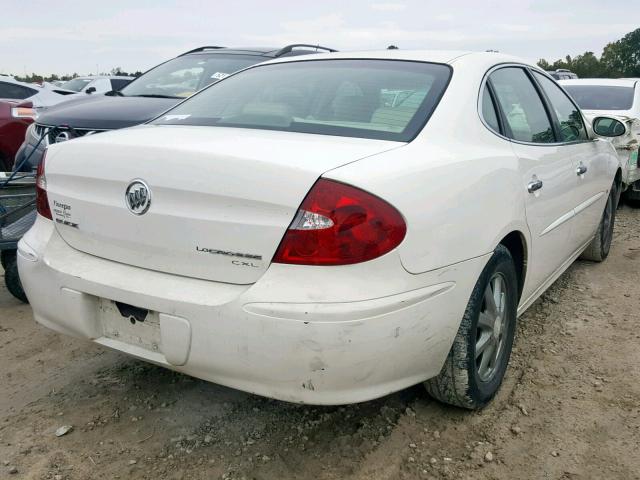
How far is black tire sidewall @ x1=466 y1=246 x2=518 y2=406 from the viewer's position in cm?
234

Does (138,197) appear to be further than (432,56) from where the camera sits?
No

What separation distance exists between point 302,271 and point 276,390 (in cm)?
41

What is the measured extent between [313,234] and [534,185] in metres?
1.35

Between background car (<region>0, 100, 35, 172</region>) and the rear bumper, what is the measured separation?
586 centimetres

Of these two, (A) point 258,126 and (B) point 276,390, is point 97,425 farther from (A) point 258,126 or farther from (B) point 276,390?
(A) point 258,126

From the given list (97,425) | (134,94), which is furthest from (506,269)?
(134,94)

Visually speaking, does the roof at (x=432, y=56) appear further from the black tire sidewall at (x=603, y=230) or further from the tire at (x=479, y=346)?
the black tire sidewall at (x=603, y=230)

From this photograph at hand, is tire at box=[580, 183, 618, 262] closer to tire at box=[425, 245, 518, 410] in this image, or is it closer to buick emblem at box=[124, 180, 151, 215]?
tire at box=[425, 245, 518, 410]

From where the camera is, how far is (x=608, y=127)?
160 inches

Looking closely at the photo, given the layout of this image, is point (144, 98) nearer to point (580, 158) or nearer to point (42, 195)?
point (42, 195)

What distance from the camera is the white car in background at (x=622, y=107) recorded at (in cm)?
625

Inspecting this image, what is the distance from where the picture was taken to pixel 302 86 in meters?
2.79

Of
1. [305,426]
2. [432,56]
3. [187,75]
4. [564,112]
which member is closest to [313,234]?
[305,426]

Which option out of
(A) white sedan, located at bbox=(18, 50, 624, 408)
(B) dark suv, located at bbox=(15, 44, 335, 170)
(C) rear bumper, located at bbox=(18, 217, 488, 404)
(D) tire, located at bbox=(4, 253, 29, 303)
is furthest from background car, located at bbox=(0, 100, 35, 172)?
(C) rear bumper, located at bbox=(18, 217, 488, 404)
